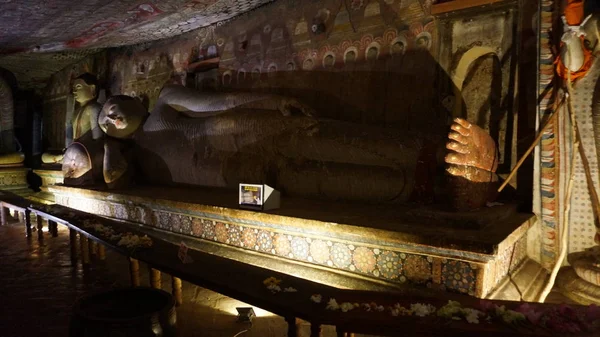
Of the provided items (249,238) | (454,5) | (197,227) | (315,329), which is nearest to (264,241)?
(249,238)

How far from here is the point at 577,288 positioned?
2564 millimetres

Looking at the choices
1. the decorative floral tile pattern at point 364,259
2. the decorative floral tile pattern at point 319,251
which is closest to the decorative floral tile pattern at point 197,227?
the decorative floral tile pattern at point 319,251

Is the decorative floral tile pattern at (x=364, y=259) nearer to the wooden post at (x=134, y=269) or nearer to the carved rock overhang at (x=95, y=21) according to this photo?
the wooden post at (x=134, y=269)

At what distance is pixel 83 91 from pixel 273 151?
13.6ft

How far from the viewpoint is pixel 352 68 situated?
14.8ft

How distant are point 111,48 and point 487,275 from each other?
801cm

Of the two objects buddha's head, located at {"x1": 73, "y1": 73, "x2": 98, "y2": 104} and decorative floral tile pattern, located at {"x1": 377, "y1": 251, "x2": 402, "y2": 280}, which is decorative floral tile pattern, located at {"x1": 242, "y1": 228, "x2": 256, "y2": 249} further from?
buddha's head, located at {"x1": 73, "y1": 73, "x2": 98, "y2": 104}

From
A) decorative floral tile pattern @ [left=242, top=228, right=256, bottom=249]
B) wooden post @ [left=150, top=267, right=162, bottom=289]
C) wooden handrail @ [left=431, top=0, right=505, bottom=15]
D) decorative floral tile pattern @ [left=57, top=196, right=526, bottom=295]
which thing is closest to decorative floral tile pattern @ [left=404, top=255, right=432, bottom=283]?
decorative floral tile pattern @ [left=57, top=196, right=526, bottom=295]

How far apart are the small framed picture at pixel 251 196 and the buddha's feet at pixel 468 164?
1.32 meters

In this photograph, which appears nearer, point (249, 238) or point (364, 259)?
point (364, 259)

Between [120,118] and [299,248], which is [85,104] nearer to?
[120,118]

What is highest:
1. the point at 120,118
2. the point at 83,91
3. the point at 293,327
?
the point at 83,91

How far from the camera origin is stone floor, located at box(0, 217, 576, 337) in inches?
92.5

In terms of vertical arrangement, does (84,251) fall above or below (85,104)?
below
